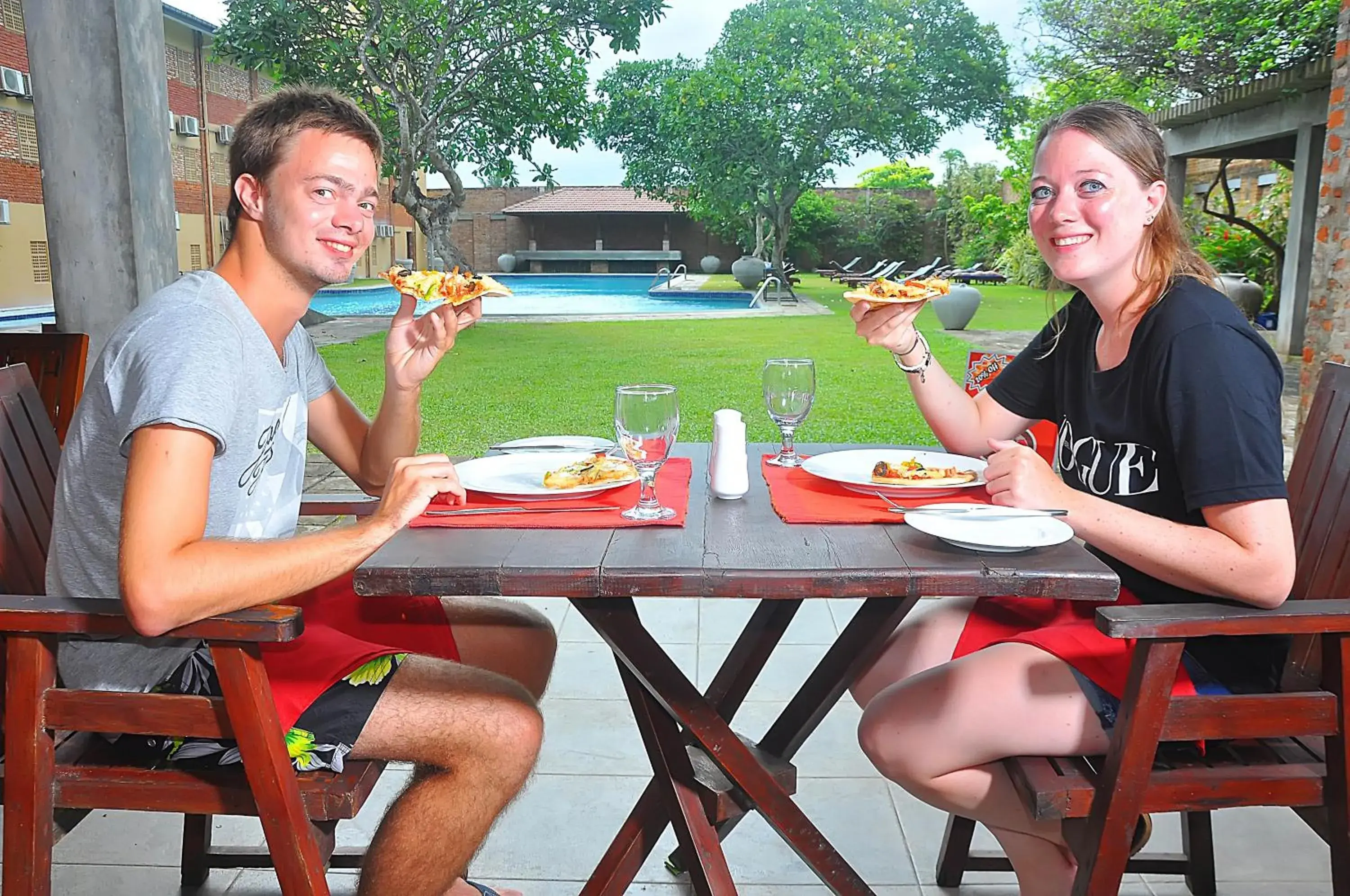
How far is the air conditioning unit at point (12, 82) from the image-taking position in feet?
A: 12.5

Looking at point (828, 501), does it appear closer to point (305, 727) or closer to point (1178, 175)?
point (305, 727)

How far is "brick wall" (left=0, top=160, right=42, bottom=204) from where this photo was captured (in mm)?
3893

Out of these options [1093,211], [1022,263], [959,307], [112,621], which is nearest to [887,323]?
[1093,211]

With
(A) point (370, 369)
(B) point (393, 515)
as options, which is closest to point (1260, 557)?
(B) point (393, 515)

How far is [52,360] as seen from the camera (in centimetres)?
203

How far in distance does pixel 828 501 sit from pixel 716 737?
0.34m

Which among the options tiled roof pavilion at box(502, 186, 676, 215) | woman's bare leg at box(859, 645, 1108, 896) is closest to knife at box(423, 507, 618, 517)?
woman's bare leg at box(859, 645, 1108, 896)

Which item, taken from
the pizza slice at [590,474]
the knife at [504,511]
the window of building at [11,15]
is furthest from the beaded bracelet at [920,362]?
the window of building at [11,15]

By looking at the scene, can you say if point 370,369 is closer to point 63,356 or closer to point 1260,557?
point 63,356

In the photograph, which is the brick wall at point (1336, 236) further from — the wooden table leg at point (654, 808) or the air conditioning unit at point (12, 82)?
the air conditioning unit at point (12, 82)

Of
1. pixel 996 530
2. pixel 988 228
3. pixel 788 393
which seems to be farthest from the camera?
pixel 988 228

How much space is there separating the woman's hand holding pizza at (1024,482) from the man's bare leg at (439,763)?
671 mm

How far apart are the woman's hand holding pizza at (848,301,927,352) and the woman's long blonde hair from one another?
1.00ft

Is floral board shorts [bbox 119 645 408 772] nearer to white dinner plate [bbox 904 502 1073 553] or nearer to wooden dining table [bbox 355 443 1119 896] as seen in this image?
wooden dining table [bbox 355 443 1119 896]
